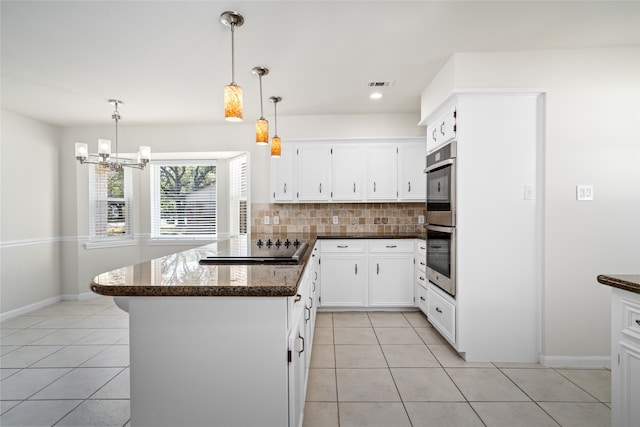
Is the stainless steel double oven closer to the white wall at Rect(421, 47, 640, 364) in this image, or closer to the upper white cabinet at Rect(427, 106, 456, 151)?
the upper white cabinet at Rect(427, 106, 456, 151)

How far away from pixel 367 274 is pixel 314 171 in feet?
4.80

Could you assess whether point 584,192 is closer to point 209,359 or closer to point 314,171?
point 314,171

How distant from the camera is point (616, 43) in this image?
95.4 inches

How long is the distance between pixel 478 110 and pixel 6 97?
471 cm

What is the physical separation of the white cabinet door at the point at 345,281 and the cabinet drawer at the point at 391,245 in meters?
0.20

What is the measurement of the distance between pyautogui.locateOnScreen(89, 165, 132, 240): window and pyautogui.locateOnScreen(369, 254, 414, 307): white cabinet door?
12.4 feet

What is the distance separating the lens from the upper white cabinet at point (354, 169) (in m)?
4.05

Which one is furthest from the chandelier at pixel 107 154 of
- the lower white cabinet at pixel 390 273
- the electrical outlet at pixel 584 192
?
the electrical outlet at pixel 584 192

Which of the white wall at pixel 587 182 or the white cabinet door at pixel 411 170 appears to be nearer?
the white wall at pixel 587 182

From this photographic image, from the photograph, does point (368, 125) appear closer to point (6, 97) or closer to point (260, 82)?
point (260, 82)

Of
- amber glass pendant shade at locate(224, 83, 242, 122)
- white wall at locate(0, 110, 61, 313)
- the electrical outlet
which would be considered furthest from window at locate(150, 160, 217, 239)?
the electrical outlet

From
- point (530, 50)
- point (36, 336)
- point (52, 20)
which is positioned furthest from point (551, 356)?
point (36, 336)

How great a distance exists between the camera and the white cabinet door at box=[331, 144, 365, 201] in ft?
13.4

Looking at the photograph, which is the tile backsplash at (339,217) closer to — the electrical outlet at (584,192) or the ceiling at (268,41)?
the ceiling at (268,41)
